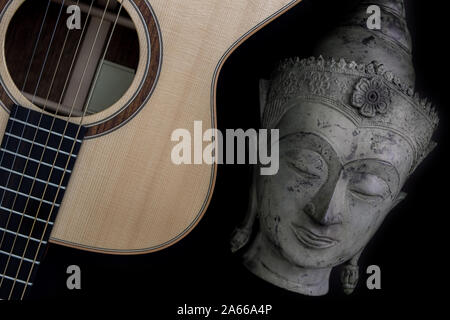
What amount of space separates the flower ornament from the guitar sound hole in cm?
61

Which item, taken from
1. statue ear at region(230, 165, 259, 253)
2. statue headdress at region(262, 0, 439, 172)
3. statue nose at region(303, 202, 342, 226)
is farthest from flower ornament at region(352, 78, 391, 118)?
statue ear at region(230, 165, 259, 253)

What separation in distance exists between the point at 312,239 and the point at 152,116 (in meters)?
0.49

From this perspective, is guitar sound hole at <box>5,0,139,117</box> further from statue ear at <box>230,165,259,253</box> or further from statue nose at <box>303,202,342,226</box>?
statue nose at <box>303,202,342,226</box>

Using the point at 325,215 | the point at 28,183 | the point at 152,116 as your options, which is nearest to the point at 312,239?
the point at 325,215

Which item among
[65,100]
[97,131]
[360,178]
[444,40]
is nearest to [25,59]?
[65,100]

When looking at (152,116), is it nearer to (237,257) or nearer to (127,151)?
(127,151)

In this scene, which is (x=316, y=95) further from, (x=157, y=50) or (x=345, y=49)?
(x=157, y=50)

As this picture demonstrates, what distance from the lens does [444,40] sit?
160 cm

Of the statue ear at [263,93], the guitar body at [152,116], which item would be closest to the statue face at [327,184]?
the statue ear at [263,93]

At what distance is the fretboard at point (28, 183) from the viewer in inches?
48.9

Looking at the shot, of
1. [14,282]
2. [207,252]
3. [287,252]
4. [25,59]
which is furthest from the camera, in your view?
[207,252]

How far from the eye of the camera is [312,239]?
1.34 m

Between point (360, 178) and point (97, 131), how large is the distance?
0.63 meters

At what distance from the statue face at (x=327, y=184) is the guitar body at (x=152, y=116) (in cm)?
23
